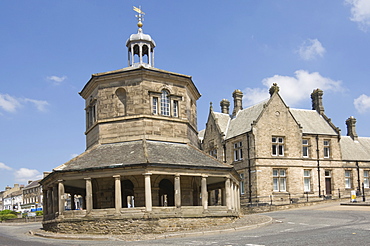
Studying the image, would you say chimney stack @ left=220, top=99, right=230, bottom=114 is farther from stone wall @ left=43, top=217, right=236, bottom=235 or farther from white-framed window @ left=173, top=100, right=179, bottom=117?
stone wall @ left=43, top=217, right=236, bottom=235

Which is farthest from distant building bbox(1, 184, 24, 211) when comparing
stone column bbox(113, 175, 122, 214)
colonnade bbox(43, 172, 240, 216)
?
stone column bbox(113, 175, 122, 214)

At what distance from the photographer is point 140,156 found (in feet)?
76.2

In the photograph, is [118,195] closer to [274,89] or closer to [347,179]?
[274,89]

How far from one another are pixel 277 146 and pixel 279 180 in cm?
326

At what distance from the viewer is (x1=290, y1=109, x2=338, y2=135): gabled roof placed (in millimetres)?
43522

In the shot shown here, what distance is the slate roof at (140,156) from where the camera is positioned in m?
22.8

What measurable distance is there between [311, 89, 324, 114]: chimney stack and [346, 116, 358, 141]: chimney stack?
6.14 metres

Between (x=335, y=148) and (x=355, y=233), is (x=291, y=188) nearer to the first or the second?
(x=335, y=148)

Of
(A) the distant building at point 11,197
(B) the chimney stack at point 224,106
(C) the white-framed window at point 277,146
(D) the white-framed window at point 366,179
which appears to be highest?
(B) the chimney stack at point 224,106

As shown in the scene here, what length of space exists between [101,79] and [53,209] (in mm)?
8626

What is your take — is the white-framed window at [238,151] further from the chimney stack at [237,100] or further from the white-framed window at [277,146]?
the chimney stack at [237,100]

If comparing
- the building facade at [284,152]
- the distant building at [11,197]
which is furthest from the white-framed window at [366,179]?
the distant building at [11,197]

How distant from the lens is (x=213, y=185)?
3073 cm

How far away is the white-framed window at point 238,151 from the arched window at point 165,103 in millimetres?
16057
